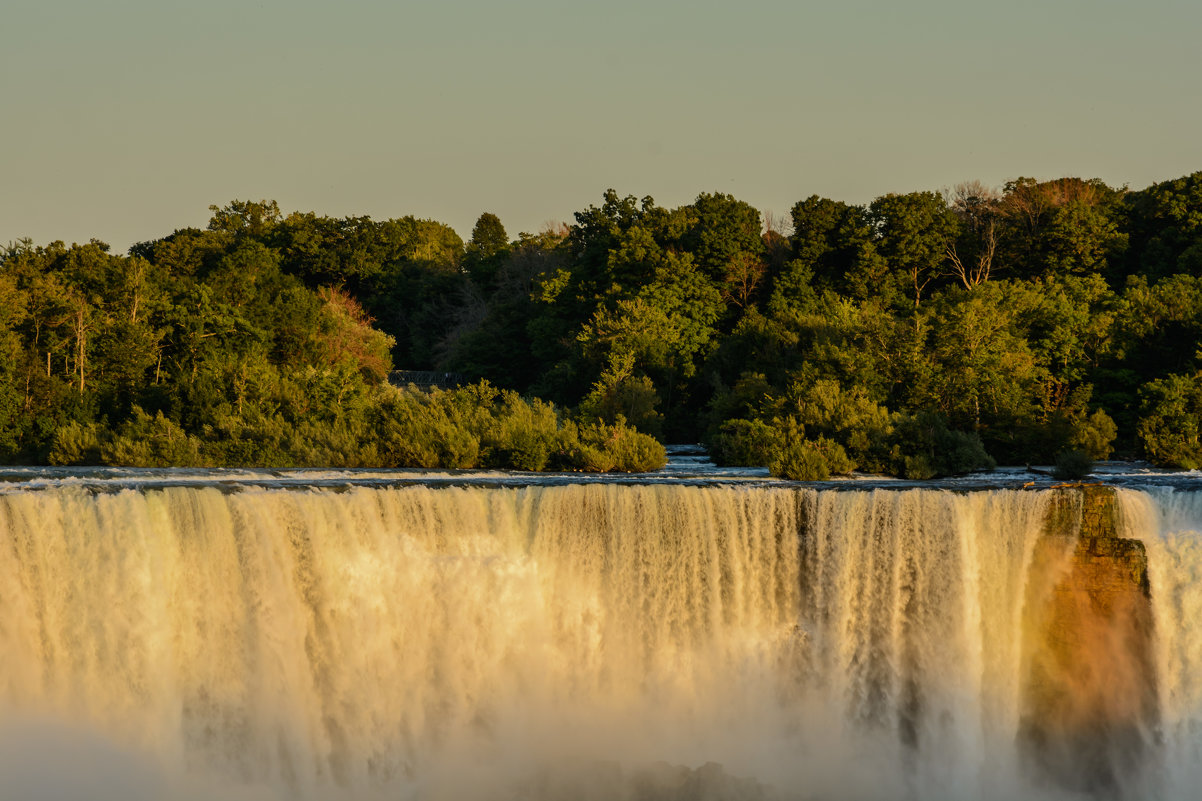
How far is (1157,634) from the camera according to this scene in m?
17.6

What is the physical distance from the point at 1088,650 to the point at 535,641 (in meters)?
7.71

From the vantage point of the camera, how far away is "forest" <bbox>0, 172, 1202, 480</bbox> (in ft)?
89.1

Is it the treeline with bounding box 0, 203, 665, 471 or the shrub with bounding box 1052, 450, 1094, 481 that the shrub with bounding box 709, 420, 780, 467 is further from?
the shrub with bounding box 1052, 450, 1094, 481

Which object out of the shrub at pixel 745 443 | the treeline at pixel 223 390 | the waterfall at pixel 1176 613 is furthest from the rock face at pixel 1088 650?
the treeline at pixel 223 390

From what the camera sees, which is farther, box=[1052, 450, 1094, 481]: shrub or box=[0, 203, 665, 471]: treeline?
box=[0, 203, 665, 471]: treeline

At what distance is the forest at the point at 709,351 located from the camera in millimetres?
27172

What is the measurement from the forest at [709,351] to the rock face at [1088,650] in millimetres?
7875

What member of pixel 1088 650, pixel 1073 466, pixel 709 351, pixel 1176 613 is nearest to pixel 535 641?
pixel 1088 650

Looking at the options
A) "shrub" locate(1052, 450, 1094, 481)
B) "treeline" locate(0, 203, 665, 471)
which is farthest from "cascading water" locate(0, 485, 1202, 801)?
"treeline" locate(0, 203, 665, 471)

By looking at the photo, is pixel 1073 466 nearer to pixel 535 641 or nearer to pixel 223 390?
pixel 535 641

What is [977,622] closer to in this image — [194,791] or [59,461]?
[194,791]

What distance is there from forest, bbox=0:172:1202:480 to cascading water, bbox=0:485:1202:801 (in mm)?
7593

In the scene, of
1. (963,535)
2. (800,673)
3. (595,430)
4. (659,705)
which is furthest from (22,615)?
(595,430)

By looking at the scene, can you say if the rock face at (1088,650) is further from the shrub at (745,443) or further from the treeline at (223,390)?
the treeline at (223,390)
